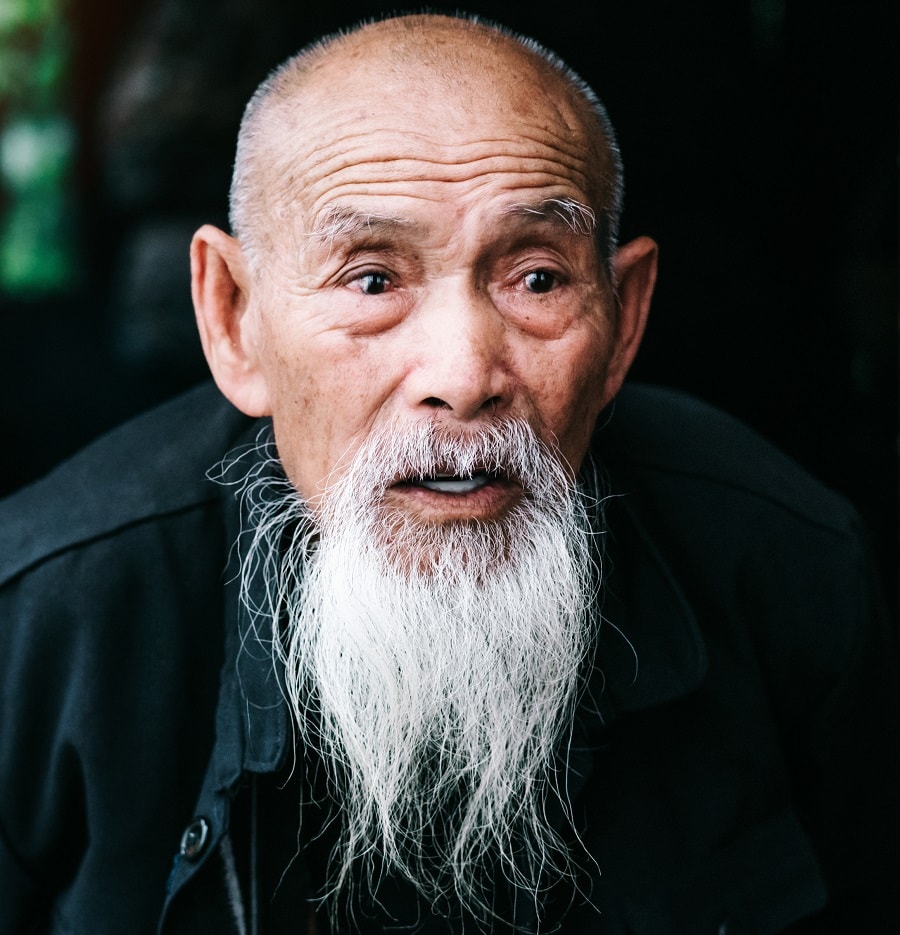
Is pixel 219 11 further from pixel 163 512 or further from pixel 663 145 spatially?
pixel 163 512

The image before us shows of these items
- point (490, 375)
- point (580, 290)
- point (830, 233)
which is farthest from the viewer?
point (830, 233)

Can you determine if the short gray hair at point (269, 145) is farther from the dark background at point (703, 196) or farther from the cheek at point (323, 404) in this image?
the dark background at point (703, 196)

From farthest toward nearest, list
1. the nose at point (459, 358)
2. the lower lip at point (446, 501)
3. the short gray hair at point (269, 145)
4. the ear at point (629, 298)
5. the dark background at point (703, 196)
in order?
the dark background at point (703, 196) → the ear at point (629, 298) → the short gray hair at point (269, 145) → the lower lip at point (446, 501) → the nose at point (459, 358)

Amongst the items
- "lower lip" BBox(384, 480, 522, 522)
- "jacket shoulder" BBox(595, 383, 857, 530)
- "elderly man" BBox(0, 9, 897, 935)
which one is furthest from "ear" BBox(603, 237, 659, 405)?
"lower lip" BBox(384, 480, 522, 522)

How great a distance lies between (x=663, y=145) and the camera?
14.4 feet

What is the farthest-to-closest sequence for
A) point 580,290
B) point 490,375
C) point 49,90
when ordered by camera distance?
point 49,90, point 580,290, point 490,375

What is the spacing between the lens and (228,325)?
190 centimetres

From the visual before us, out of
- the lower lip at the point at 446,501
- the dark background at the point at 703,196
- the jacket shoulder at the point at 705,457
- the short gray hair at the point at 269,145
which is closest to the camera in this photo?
the lower lip at the point at 446,501

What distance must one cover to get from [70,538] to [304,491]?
42cm

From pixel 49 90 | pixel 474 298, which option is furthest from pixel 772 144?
pixel 49 90

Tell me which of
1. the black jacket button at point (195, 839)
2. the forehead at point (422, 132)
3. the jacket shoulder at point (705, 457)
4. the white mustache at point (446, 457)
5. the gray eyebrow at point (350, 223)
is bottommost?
the black jacket button at point (195, 839)

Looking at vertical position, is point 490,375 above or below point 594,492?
above

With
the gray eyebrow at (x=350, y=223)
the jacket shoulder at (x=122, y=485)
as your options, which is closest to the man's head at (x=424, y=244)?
the gray eyebrow at (x=350, y=223)

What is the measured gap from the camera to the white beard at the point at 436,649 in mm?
Result: 1702
